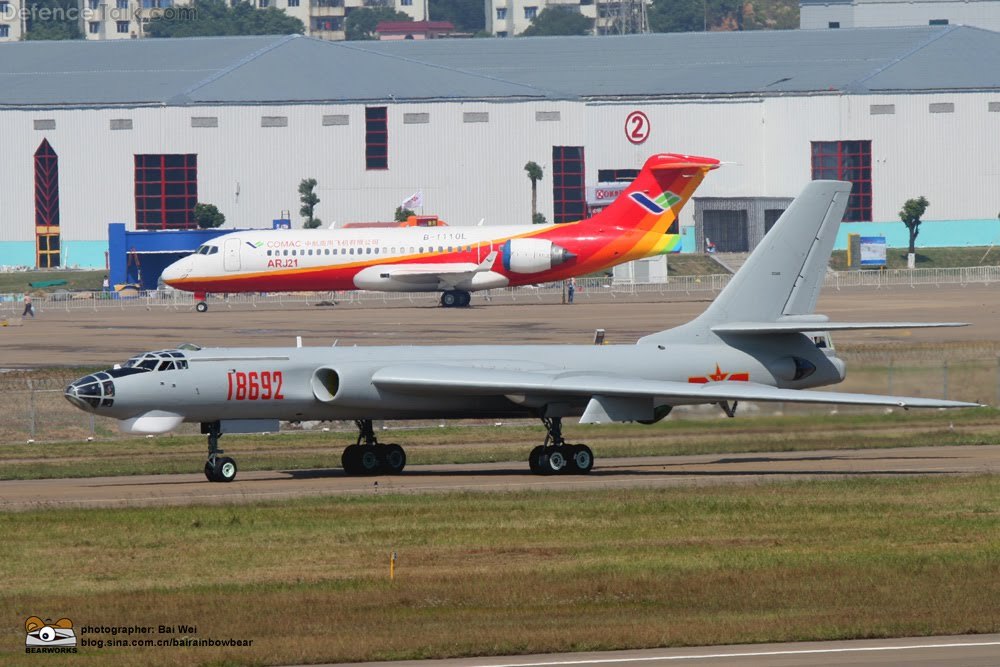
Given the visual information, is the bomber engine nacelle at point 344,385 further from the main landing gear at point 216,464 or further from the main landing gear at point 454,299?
the main landing gear at point 454,299

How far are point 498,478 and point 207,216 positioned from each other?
86.0 meters

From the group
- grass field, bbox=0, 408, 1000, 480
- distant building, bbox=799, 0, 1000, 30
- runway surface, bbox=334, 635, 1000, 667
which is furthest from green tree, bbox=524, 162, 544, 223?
runway surface, bbox=334, 635, 1000, 667

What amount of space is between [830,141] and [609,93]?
16528mm

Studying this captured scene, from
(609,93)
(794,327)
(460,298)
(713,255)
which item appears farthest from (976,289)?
(794,327)

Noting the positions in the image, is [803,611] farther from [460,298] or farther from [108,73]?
[108,73]

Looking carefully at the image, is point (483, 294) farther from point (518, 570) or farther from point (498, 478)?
point (518, 570)

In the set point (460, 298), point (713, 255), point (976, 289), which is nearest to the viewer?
point (460, 298)

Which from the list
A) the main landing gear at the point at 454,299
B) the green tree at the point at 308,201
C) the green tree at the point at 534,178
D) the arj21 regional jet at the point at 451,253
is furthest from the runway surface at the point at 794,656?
the green tree at the point at 534,178

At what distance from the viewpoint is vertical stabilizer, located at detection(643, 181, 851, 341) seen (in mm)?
32938

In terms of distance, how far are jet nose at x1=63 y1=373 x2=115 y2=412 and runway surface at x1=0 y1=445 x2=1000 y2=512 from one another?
60.0 inches

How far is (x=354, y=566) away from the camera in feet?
69.4

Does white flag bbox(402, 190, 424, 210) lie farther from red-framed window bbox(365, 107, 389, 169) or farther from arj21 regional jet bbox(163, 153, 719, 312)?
arj21 regional jet bbox(163, 153, 719, 312)

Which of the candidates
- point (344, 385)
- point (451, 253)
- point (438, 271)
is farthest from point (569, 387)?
point (451, 253)

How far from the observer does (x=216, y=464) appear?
3017 centimetres
